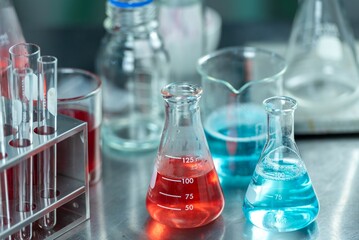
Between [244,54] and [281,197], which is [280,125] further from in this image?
[244,54]

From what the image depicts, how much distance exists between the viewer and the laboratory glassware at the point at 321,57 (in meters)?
1.77

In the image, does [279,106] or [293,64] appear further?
[293,64]

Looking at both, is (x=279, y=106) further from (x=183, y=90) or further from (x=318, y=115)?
(x=318, y=115)

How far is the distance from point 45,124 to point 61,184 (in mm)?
116

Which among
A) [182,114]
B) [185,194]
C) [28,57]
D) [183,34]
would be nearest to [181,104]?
[182,114]

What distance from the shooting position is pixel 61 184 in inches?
55.6

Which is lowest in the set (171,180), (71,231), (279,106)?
(71,231)

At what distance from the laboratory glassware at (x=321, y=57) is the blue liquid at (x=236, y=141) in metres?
0.25

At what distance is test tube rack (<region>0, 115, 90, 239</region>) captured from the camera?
1289 mm

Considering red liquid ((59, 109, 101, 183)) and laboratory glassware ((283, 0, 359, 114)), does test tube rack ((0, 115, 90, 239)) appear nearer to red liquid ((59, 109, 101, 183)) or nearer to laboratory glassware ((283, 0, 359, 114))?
red liquid ((59, 109, 101, 183))

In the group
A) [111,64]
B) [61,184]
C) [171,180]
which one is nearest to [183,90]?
[171,180]

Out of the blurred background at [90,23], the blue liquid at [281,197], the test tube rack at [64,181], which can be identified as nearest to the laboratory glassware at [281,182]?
the blue liquid at [281,197]

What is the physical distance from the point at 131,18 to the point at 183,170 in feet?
1.33

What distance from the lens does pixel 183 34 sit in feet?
5.90
